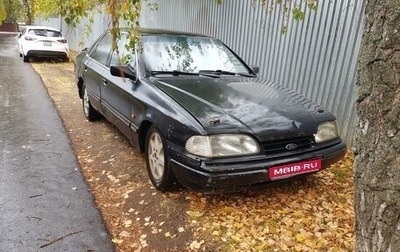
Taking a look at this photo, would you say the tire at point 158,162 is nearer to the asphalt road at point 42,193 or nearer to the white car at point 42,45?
the asphalt road at point 42,193

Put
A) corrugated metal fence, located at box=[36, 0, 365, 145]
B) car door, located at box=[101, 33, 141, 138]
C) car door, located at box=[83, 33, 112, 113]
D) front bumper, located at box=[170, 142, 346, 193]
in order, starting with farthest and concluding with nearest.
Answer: car door, located at box=[83, 33, 112, 113] → corrugated metal fence, located at box=[36, 0, 365, 145] → car door, located at box=[101, 33, 141, 138] → front bumper, located at box=[170, 142, 346, 193]

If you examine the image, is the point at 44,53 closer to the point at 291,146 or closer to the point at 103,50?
the point at 103,50

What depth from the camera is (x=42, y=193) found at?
379 centimetres

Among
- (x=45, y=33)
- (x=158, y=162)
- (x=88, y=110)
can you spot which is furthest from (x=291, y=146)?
(x=45, y=33)

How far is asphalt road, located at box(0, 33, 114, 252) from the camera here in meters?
3.03

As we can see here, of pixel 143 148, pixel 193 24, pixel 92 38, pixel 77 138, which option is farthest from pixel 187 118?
pixel 92 38

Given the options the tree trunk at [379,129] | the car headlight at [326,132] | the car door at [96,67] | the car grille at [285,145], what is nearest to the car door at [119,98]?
the car door at [96,67]

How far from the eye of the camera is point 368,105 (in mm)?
1338

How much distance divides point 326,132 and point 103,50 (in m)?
3.66

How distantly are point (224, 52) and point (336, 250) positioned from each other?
113 inches

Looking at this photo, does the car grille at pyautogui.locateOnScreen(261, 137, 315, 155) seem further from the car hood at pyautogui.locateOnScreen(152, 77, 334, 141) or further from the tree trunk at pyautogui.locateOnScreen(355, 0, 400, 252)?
the tree trunk at pyautogui.locateOnScreen(355, 0, 400, 252)

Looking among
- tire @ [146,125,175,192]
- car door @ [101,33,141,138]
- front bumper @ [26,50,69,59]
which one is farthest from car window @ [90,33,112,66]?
front bumper @ [26,50,69,59]

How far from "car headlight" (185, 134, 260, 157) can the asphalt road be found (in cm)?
113

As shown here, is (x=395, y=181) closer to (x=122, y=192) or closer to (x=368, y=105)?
(x=368, y=105)
